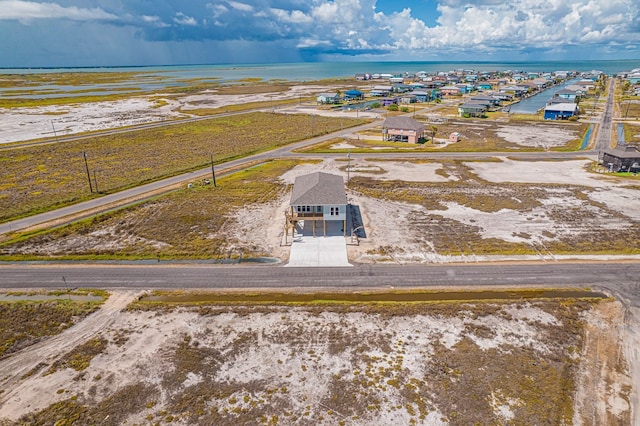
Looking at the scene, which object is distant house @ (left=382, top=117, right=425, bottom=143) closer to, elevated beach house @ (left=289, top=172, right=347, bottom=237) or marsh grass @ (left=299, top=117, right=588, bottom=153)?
marsh grass @ (left=299, top=117, right=588, bottom=153)

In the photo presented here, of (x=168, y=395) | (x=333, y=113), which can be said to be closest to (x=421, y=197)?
(x=168, y=395)

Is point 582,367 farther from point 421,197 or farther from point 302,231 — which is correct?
point 421,197

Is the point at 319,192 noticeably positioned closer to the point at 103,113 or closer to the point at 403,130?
the point at 403,130

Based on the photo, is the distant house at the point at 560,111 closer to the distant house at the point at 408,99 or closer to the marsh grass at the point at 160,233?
the distant house at the point at 408,99

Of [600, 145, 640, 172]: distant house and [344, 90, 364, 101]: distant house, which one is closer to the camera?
[600, 145, 640, 172]: distant house

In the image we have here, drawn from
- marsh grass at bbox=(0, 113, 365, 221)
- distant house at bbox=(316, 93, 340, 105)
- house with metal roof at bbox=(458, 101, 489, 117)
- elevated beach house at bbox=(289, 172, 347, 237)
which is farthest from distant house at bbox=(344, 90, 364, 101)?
elevated beach house at bbox=(289, 172, 347, 237)

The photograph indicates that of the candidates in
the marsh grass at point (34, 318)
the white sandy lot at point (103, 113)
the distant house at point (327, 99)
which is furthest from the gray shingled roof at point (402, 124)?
the marsh grass at point (34, 318)

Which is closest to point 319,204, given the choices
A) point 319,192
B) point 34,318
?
point 319,192
